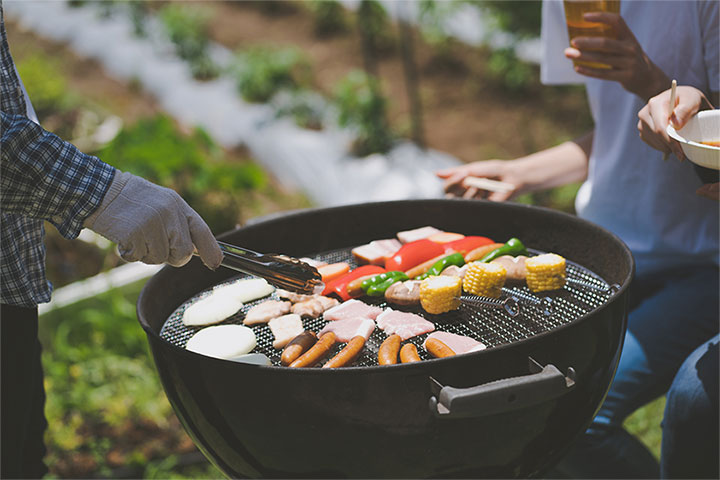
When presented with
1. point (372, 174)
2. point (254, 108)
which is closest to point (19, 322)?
point (372, 174)

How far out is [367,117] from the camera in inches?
204

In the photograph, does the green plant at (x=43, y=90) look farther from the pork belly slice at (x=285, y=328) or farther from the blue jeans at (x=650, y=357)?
the blue jeans at (x=650, y=357)

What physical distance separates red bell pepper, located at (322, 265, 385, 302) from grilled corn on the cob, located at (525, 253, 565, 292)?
0.38 meters

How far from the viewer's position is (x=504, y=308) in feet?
5.22

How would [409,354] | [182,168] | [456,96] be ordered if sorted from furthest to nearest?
[456,96] → [182,168] → [409,354]

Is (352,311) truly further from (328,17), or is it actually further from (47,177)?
(328,17)

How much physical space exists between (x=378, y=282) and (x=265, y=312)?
28 centimetres

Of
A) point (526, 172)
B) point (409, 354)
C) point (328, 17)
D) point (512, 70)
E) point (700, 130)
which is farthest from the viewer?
point (328, 17)

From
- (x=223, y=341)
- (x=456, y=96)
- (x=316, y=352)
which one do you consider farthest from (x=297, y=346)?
(x=456, y=96)

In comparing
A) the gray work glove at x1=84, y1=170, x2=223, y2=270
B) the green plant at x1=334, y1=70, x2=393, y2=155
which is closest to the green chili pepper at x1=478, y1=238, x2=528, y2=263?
the gray work glove at x1=84, y1=170, x2=223, y2=270

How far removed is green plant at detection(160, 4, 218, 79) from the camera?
23.4ft

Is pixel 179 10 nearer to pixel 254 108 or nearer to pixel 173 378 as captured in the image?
pixel 254 108

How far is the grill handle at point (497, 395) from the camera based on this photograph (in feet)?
3.78

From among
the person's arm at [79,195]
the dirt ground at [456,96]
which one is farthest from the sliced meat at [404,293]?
the dirt ground at [456,96]
